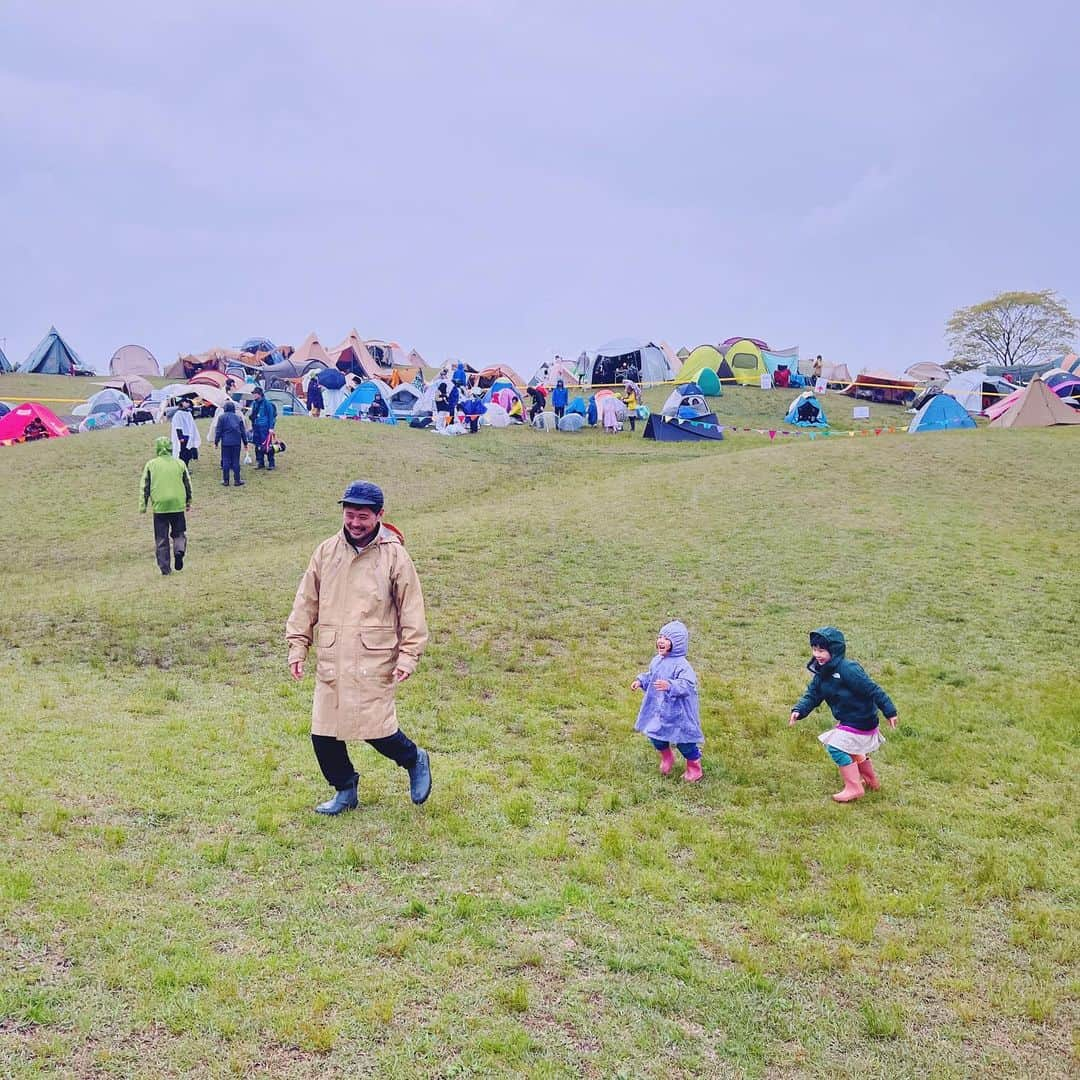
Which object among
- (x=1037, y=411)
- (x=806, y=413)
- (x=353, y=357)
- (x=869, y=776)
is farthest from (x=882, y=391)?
(x=869, y=776)

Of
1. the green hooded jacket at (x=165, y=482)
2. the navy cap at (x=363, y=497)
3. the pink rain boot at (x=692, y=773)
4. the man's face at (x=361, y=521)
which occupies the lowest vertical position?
the pink rain boot at (x=692, y=773)

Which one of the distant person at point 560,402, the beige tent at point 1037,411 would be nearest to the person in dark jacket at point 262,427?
the distant person at point 560,402

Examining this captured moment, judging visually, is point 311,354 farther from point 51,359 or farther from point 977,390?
point 977,390

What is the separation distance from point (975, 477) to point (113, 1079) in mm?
22584

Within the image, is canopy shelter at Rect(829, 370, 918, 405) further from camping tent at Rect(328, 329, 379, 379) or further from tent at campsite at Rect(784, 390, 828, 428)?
camping tent at Rect(328, 329, 379, 379)

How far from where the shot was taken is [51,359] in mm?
59562

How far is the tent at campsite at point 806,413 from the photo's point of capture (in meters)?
39.0

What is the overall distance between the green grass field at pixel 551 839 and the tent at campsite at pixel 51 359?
50221 mm

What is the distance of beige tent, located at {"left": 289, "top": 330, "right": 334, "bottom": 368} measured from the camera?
57438mm

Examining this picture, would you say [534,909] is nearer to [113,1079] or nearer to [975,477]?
[113,1079]

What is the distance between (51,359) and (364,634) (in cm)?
6324

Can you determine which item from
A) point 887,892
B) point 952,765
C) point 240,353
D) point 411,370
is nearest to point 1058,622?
point 952,765

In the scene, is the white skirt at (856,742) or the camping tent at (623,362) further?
the camping tent at (623,362)

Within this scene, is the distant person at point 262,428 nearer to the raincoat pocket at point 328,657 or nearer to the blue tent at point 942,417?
the raincoat pocket at point 328,657
